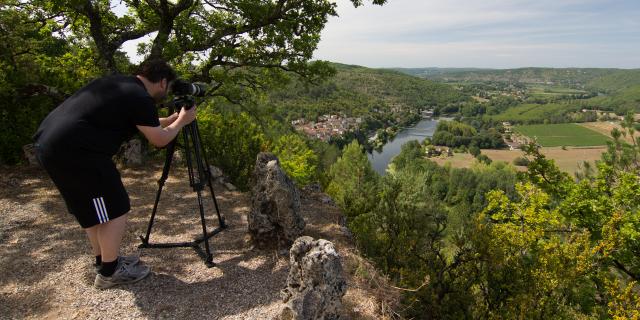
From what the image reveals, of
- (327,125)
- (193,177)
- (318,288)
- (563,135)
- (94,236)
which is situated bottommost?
(563,135)

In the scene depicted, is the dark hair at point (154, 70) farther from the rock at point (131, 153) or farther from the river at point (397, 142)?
the river at point (397, 142)

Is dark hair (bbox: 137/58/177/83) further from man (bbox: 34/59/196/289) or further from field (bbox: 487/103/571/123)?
field (bbox: 487/103/571/123)

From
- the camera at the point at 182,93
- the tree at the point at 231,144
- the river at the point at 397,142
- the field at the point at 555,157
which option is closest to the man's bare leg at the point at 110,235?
the camera at the point at 182,93

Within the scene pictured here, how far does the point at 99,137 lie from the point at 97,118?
17cm

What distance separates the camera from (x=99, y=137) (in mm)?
3111

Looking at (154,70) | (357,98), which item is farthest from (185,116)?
(357,98)

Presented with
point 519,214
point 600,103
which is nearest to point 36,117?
point 519,214

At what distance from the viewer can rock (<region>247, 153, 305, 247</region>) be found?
4.80 meters

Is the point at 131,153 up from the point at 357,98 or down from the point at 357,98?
up

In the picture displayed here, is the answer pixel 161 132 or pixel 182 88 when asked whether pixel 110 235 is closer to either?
pixel 161 132

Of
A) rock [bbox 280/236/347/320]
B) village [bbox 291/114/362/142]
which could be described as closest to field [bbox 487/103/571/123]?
village [bbox 291/114/362/142]

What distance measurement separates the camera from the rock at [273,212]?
4.80m

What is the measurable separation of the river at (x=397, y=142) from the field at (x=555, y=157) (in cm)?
1231

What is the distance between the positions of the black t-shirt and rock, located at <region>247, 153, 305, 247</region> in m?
1.90
